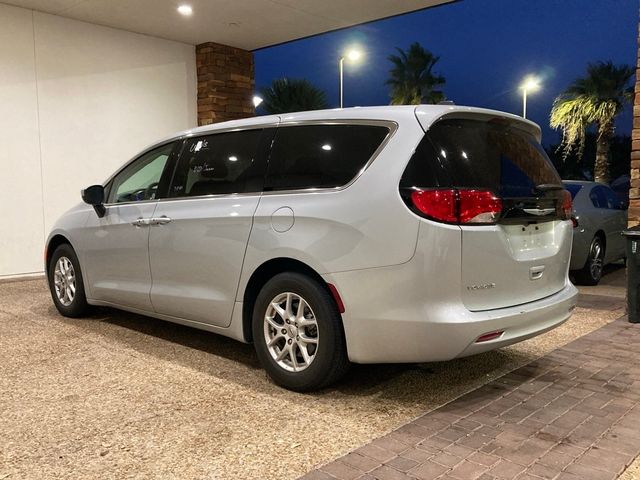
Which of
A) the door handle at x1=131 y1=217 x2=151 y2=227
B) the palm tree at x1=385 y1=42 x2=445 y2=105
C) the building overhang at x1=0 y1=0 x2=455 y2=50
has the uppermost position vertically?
the palm tree at x1=385 y1=42 x2=445 y2=105

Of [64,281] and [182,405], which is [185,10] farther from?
[182,405]

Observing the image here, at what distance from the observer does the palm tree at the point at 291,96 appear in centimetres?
3059

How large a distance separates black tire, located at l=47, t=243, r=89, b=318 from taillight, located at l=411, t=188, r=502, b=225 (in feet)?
12.1

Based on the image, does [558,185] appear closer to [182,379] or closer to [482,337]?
[482,337]

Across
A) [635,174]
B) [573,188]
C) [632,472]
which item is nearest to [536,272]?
[632,472]

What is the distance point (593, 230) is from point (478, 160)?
515cm

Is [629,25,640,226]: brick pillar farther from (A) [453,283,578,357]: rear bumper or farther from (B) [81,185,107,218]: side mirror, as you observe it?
(B) [81,185,107,218]: side mirror

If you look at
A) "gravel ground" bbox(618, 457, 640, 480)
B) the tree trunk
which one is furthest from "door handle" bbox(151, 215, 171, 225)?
the tree trunk

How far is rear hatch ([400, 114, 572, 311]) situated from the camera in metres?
3.05

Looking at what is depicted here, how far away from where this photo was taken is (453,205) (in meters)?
3.03

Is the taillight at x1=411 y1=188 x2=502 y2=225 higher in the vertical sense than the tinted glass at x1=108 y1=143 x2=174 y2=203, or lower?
lower

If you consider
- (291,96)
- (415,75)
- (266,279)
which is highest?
(415,75)

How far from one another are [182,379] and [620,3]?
254ft

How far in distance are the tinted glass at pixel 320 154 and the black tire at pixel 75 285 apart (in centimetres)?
264
